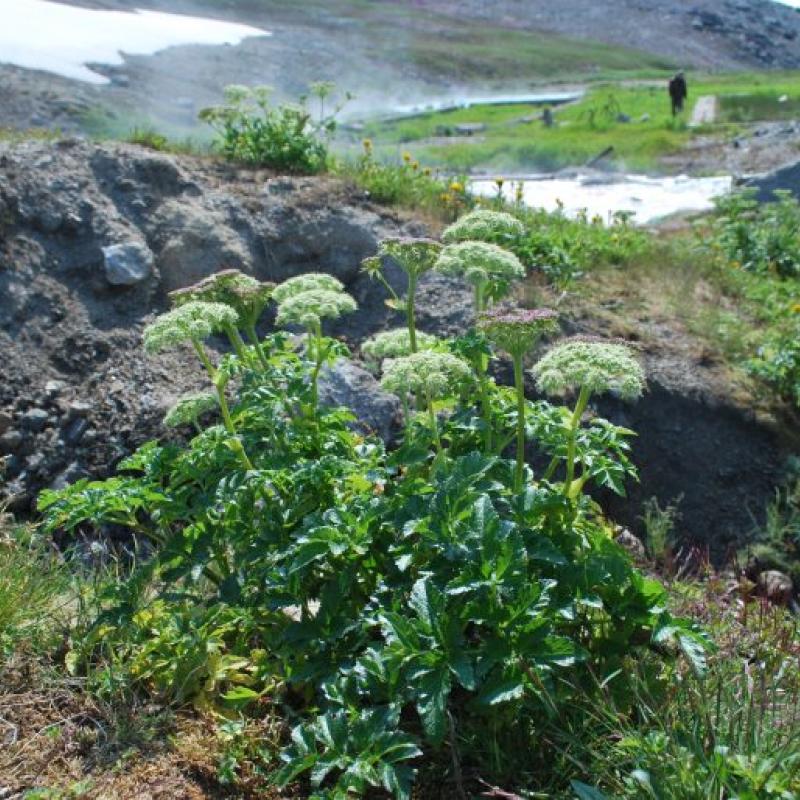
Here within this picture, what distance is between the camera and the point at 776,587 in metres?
5.88

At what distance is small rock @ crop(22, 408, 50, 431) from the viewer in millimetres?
6430

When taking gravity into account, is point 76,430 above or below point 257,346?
below

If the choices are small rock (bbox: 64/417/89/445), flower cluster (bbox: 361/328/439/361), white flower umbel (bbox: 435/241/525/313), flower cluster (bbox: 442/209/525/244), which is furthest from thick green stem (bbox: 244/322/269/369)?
small rock (bbox: 64/417/89/445)

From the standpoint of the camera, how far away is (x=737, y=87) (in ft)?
125

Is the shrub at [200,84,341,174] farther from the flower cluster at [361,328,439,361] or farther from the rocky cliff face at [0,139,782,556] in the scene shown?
the flower cluster at [361,328,439,361]

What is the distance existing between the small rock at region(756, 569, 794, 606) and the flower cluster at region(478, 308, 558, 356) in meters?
2.83

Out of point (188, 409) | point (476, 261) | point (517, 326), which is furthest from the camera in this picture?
point (188, 409)

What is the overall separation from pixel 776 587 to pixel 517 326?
138 inches

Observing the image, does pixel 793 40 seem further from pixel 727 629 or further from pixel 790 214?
pixel 727 629

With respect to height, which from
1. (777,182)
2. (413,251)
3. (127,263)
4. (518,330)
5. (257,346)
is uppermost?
(413,251)

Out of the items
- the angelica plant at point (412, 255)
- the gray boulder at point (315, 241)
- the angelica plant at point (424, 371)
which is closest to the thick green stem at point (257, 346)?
the angelica plant at point (412, 255)

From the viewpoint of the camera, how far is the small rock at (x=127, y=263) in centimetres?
721

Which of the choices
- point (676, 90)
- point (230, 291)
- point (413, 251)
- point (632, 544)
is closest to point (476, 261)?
point (413, 251)

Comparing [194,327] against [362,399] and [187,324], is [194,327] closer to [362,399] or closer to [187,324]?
[187,324]
